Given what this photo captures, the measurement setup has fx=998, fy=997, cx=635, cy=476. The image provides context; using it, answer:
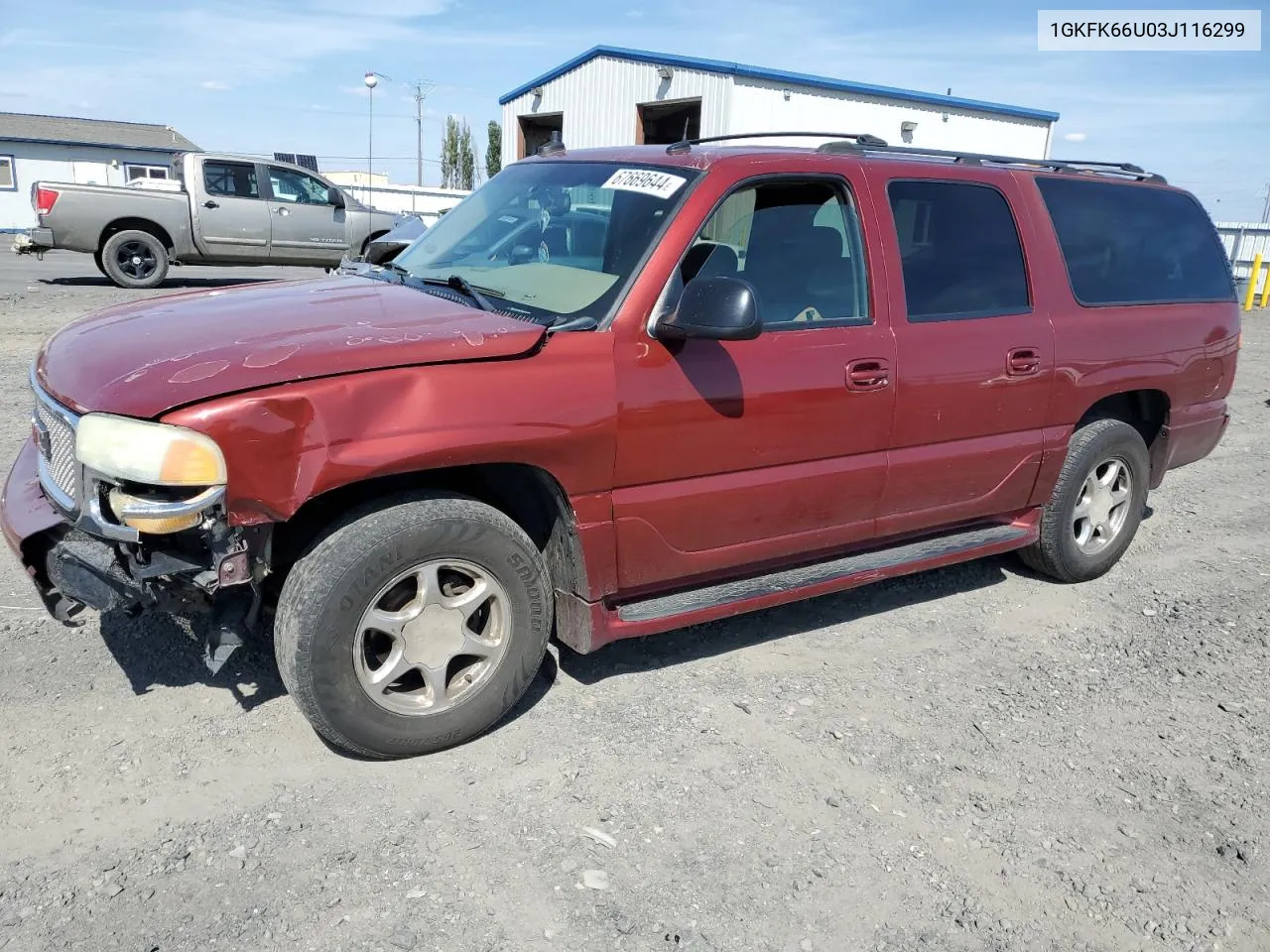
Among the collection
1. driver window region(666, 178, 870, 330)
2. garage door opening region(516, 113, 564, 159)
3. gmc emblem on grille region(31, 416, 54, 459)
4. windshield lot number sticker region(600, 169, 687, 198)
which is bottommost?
gmc emblem on grille region(31, 416, 54, 459)

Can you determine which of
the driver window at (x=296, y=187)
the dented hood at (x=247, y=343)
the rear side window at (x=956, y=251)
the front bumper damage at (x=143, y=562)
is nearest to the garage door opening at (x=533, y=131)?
the driver window at (x=296, y=187)

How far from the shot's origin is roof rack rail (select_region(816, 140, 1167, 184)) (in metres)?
3.98

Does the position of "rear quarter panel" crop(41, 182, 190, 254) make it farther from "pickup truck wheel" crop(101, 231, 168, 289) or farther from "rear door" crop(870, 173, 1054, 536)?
"rear door" crop(870, 173, 1054, 536)

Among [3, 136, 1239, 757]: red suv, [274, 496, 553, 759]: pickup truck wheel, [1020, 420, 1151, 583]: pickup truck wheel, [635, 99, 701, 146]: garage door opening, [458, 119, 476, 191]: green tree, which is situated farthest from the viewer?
[458, 119, 476, 191]: green tree

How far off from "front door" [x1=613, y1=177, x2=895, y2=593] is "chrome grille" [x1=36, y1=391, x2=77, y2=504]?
1.62m

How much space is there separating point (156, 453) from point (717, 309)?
1.66 m

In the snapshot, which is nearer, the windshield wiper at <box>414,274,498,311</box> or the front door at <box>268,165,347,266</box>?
the windshield wiper at <box>414,274,498,311</box>

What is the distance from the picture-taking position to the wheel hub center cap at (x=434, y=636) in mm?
3100

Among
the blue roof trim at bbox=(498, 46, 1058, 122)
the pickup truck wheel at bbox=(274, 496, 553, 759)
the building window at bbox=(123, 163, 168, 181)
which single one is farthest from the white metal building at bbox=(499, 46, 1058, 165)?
the building window at bbox=(123, 163, 168, 181)

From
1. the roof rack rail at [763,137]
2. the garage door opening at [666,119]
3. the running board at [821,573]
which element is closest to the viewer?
the running board at [821,573]

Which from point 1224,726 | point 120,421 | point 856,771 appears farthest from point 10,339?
point 1224,726

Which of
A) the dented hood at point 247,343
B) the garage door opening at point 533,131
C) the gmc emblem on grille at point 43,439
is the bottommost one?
the gmc emblem on grille at point 43,439

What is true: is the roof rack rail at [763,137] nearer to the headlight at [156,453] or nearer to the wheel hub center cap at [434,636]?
the wheel hub center cap at [434,636]

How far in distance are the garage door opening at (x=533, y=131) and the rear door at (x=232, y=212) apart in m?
11.3
